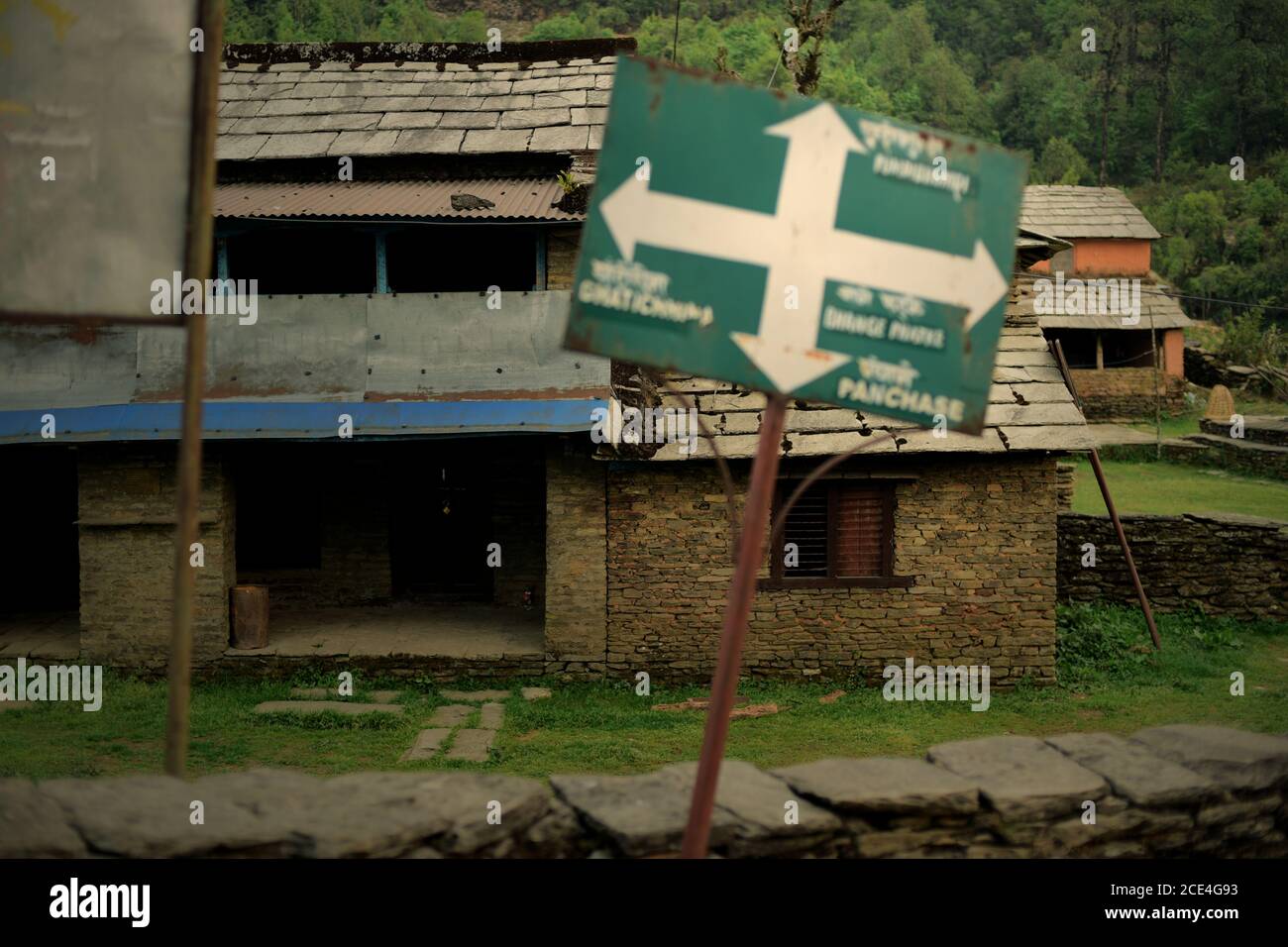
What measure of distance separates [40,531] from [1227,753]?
15.4m

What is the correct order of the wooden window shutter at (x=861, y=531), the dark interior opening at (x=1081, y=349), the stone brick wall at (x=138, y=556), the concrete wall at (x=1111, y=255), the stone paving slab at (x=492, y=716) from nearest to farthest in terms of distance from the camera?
1. the stone paving slab at (x=492, y=716)
2. the stone brick wall at (x=138, y=556)
3. the wooden window shutter at (x=861, y=531)
4. the dark interior opening at (x=1081, y=349)
5. the concrete wall at (x=1111, y=255)

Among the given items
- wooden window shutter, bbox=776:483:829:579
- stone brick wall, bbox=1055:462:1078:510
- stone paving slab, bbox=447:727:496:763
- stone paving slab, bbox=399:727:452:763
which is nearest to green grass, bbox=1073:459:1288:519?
stone brick wall, bbox=1055:462:1078:510

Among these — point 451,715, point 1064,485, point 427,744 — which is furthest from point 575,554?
point 1064,485

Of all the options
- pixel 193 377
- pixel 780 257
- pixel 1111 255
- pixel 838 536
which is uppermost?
pixel 1111 255

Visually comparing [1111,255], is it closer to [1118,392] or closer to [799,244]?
[1118,392]

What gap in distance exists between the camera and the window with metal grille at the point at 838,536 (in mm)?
12773

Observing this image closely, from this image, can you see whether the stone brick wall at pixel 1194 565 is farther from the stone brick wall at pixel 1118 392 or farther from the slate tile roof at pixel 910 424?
the stone brick wall at pixel 1118 392

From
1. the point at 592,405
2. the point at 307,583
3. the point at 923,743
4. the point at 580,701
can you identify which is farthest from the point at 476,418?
the point at 923,743

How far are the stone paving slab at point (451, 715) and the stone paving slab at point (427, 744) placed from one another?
0.17 meters

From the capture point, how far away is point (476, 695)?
12414mm

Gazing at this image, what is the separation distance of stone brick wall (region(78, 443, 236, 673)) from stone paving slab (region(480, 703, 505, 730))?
3.28 meters

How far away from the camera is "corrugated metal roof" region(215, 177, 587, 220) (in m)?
12.1

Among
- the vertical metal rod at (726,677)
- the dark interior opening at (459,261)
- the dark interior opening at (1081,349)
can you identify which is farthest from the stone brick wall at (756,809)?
the dark interior opening at (1081,349)

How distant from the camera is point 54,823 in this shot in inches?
149
